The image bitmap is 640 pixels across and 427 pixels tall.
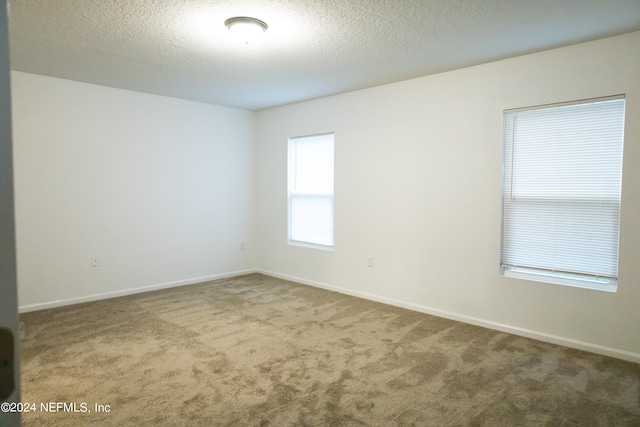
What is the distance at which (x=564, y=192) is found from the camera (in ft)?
10.8

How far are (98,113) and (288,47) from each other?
8.67 ft

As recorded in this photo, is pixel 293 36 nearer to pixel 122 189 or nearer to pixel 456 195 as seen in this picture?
pixel 456 195

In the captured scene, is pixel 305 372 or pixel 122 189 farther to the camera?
pixel 122 189

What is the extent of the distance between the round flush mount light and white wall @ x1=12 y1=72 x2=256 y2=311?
2547 millimetres

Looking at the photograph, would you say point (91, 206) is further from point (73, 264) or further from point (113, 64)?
point (113, 64)

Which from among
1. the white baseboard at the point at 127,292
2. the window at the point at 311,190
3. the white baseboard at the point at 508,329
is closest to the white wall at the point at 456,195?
the white baseboard at the point at 508,329

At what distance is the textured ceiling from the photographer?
2553 mm

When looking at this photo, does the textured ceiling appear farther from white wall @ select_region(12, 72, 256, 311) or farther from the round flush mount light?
white wall @ select_region(12, 72, 256, 311)

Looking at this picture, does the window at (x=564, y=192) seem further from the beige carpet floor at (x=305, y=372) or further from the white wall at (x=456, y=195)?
the beige carpet floor at (x=305, y=372)

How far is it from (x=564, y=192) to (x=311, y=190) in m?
3.06

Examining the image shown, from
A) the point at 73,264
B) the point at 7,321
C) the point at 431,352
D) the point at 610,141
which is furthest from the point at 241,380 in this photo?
the point at 610,141

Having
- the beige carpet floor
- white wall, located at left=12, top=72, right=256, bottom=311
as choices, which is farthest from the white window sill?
the beige carpet floor

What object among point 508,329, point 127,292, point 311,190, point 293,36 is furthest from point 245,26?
point 127,292

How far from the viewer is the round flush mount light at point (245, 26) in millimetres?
2746
